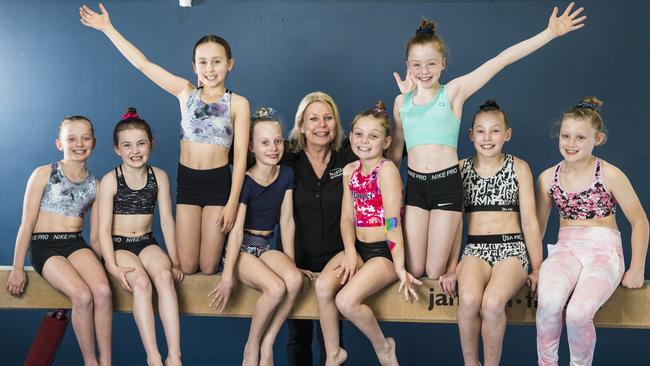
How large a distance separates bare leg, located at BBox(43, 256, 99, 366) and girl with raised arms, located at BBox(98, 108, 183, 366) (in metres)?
0.17

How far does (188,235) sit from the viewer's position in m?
4.15

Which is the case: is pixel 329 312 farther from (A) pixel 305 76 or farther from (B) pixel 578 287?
(A) pixel 305 76

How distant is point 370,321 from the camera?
12.5ft

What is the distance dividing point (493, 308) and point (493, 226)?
19.4 inches

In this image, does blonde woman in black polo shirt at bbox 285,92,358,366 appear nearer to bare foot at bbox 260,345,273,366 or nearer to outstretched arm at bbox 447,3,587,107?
bare foot at bbox 260,345,273,366

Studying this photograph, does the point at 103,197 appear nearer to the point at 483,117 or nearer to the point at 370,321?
the point at 370,321

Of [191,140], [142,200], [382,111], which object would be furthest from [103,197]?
[382,111]

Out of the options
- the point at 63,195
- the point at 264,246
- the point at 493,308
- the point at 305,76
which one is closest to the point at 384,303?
the point at 493,308

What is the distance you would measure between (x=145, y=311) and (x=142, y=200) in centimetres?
60

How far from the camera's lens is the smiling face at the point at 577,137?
3.82 m

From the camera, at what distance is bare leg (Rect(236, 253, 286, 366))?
3.88m

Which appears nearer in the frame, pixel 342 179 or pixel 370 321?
pixel 370 321

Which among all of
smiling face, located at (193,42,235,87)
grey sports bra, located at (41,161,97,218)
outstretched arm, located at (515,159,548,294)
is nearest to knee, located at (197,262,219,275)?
grey sports bra, located at (41,161,97,218)

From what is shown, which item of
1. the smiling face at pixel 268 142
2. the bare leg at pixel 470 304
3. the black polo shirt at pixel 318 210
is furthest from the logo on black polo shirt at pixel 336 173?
the bare leg at pixel 470 304
